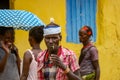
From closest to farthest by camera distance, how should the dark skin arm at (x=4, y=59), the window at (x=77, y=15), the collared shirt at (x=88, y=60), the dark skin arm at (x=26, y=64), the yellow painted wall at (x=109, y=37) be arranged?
1. the dark skin arm at (x=4, y=59)
2. the dark skin arm at (x=26, y=64)
3. the collared shirt at (x=88, y=60)
4. the window at (x=77, y=15)
5. the yellow painted wall at (x=109, y=37)

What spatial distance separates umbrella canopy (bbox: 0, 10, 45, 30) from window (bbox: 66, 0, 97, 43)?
11.0 ft

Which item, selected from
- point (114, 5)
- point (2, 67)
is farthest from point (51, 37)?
point (114, 5)

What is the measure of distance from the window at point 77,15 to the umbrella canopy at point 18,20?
3343 mm

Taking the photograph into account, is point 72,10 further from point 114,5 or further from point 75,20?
point 114,5

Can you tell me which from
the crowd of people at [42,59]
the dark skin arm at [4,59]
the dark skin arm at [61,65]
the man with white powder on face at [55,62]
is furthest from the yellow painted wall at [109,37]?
the dark skin arm at [61,65]

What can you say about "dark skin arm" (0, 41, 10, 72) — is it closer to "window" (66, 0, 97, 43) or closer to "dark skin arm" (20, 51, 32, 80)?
"dark skin arm" (20, 51, 32, 80)

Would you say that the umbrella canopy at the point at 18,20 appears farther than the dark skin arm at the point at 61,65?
Yes

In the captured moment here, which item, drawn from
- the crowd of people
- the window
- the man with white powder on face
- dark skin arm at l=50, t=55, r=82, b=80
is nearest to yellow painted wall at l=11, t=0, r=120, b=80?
the window

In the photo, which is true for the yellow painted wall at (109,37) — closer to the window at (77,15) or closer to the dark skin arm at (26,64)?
the window at (77,15)

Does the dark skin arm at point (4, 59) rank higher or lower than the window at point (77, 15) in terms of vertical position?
lower

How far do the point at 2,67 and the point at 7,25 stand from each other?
1.90ft

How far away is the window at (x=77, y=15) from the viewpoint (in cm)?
→ 970

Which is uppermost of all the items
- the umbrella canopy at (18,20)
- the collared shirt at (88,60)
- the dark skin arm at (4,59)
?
the umbrella canopy at (18,20)

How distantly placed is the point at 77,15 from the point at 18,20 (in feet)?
Result: 12.5
